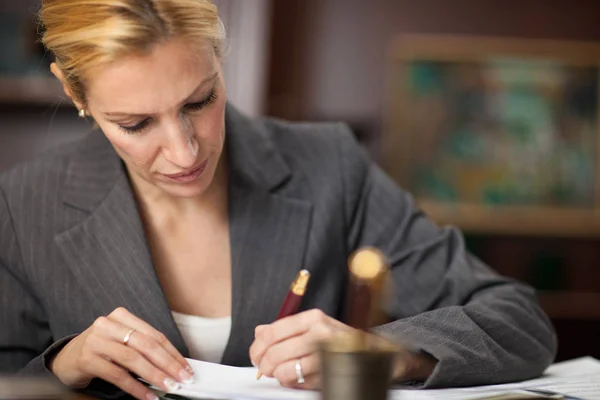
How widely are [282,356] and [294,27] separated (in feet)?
11.3

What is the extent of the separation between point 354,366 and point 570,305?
397cm

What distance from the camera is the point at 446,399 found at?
3.84 feet

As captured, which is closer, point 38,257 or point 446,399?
point 446,399

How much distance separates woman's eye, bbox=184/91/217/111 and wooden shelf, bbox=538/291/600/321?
3399 mm

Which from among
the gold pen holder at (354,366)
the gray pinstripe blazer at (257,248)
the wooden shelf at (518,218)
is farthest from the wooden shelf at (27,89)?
the gold pen holder at (354,366)

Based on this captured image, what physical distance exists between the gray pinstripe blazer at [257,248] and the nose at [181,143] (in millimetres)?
241

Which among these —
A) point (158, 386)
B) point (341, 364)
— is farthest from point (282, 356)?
point (341, 364)

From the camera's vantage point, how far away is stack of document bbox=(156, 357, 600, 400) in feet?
3.70

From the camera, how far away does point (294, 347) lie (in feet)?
3.91

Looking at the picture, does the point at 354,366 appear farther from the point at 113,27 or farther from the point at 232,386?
the point at 113,27

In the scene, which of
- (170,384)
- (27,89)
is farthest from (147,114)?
(27,89)

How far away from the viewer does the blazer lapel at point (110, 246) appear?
1554mm

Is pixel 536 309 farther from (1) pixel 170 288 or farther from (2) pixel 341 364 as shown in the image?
(2) pixel 341 364

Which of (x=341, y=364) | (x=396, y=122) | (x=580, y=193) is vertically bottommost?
(x=580, y=193)
